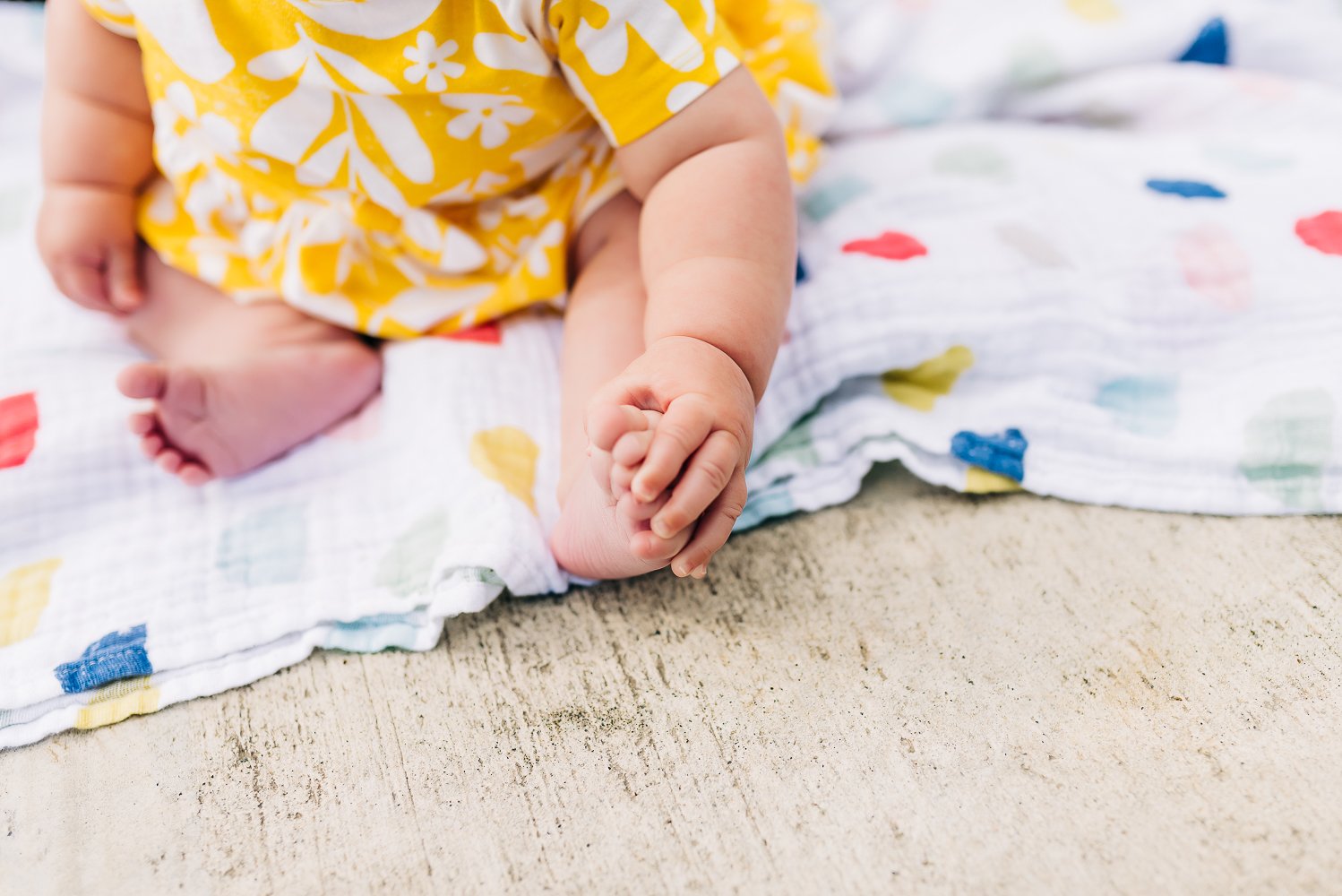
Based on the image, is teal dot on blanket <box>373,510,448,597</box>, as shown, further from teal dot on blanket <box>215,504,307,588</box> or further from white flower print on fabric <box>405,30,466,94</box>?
white flower print on fabric <box>405,30,466,94</box>

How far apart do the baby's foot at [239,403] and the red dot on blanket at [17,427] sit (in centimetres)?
9

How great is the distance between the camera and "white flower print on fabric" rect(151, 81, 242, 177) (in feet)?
2.45

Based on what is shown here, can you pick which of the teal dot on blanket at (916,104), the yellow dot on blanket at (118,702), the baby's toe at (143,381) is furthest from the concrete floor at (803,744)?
the teal dot on blanket at (916,104)

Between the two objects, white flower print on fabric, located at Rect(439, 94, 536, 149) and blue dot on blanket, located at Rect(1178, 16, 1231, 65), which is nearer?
white flower print on fabric, located at Rect(439, 94, 536, 149)

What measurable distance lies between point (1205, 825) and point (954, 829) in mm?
126

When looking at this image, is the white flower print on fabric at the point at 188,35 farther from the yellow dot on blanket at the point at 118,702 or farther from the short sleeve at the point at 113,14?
the yellow dot on blanket at the point at 118,702

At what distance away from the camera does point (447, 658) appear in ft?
2.17

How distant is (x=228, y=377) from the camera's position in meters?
0.77

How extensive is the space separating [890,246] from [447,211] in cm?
36

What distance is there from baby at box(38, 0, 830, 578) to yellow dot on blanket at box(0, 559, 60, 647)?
0.35 feet

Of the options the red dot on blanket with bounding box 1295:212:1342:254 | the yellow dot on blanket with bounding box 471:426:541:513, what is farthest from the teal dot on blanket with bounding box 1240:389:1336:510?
the yellow dot on blanket with bounding box 471:426:541:513

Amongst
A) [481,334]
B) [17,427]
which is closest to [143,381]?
[17,427]

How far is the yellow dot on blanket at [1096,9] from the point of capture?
1057 mm

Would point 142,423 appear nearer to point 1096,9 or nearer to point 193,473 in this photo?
point 193,473
